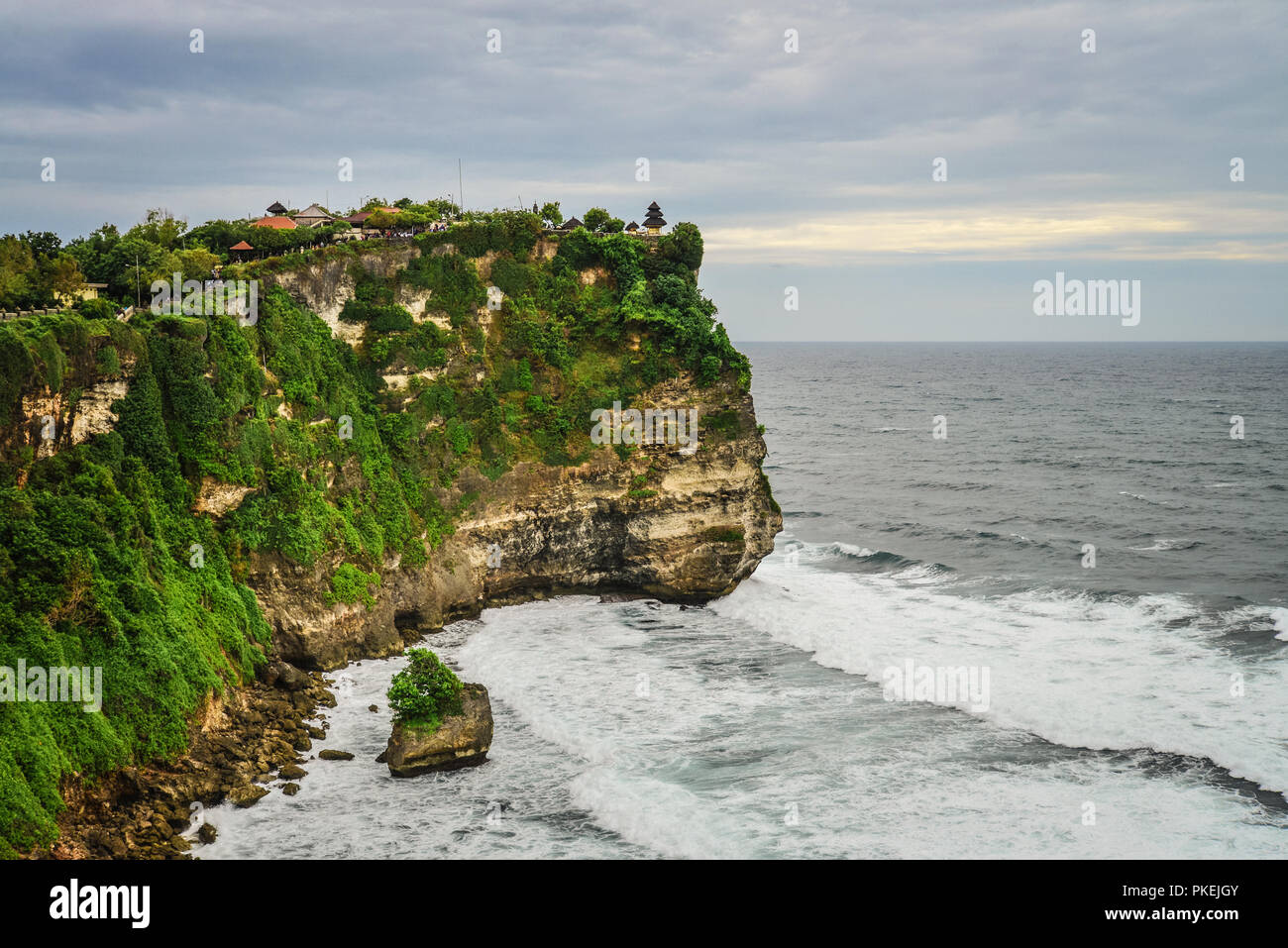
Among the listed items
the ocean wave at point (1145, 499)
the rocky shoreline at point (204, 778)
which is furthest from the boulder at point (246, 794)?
the ocean wave at point (1145, 499)

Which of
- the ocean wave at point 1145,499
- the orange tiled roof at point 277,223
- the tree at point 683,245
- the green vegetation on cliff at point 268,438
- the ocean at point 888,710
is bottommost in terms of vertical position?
the ocean at point 888,710

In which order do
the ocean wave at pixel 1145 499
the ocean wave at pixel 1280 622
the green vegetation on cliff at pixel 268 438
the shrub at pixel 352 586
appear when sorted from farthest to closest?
the ocean wave at pixel 1145 499
the ocean wave at pixel 1280 622
the shrub at pixel 352 586
the green vegetation on cliff at pixel 268 438

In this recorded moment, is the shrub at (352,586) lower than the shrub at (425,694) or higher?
higher

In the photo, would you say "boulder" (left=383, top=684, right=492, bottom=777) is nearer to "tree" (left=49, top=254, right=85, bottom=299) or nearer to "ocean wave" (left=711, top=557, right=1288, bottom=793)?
"ocean wave" (left=711, top=557, right=1288, bottom=793)

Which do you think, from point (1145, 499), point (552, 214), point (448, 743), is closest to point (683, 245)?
point (552, 214)

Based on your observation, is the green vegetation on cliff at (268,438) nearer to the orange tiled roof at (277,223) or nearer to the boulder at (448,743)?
the boulder at (448,743)

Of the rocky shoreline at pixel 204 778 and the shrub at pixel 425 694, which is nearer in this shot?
the rocky shoreline at pixel 204 778

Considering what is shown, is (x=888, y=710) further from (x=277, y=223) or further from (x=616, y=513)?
(x=277, y=223)
